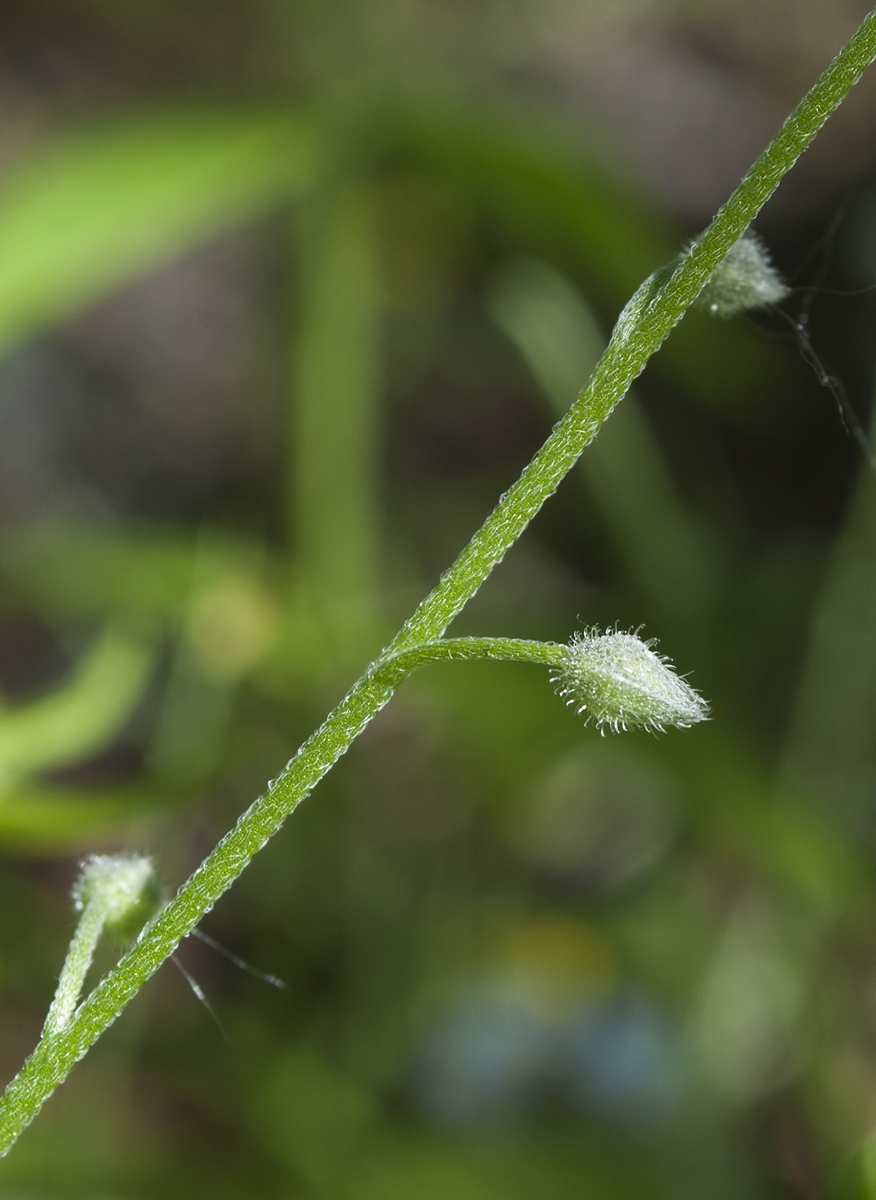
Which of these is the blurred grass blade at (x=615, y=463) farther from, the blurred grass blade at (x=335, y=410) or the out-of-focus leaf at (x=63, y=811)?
the out-of-focus leaf at (x=63, y=811)

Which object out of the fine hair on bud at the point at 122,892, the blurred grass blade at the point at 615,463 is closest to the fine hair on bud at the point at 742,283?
the fine hair on bud at the point at 122,892

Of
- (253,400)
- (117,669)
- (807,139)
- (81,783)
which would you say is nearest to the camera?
(807,139)

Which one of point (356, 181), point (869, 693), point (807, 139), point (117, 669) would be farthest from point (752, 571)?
point (807, 139)

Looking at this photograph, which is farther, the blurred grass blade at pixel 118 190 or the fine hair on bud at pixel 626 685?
the blurred grass blade at pixel 118 190

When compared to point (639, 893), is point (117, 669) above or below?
above

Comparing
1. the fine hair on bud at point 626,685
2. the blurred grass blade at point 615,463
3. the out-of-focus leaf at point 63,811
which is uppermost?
the fine hair on bud at point 626,685

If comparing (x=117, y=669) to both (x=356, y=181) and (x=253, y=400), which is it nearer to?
(x=356, y=181)
